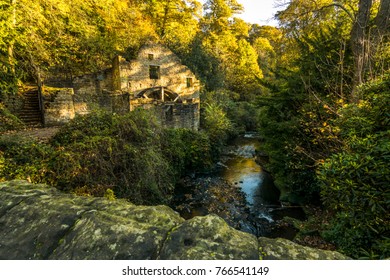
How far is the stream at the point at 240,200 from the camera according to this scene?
763 centimetres

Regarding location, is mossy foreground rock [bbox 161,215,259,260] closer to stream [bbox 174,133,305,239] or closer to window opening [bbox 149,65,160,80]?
stream [bbox 174,133,305,239]

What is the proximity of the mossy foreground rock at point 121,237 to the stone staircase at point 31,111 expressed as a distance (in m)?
10.1

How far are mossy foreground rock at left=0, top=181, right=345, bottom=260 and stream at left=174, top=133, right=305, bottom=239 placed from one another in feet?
21.6

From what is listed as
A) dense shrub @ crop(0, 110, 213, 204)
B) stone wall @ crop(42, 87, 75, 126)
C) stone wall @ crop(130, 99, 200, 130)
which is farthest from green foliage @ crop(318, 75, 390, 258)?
stone wall @ crop(42, 87, 75, 126)

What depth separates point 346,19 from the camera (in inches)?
311

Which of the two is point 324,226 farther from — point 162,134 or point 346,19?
point 346,19

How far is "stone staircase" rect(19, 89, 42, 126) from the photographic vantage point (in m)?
9.46

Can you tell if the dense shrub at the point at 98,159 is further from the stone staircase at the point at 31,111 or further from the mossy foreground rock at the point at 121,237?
the stone staircase at the point at 31,111

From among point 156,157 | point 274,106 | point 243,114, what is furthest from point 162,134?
point 243,114

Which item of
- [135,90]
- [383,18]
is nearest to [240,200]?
[383,18]

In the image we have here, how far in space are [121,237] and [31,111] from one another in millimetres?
11846
